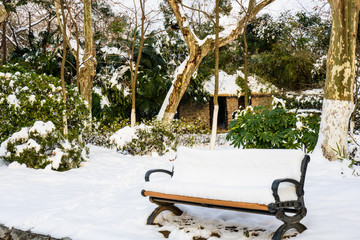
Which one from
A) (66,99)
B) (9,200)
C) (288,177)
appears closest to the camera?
(288,177)

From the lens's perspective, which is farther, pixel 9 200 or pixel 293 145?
pixel 293 145

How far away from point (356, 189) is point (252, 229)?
5.99 feet

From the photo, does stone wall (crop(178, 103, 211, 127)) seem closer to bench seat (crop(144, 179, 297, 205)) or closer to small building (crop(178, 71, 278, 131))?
small building (crop(178, 71, 278, 131))

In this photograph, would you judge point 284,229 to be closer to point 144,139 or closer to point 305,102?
point 144,139

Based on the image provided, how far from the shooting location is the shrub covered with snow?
822 cm

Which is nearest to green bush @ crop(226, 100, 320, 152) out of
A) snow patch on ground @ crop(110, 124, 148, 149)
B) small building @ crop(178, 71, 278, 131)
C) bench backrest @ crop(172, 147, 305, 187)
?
bench backrest @ crop(172, 147, 305, 187)

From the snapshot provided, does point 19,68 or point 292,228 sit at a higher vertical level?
point 19,68

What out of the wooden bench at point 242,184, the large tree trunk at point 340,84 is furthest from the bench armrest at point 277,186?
the large tree trunk at point 340,84

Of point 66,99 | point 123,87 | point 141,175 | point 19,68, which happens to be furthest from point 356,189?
point 123,87

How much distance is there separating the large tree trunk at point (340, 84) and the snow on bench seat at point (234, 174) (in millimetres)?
3361

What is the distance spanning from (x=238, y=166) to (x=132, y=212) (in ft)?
4.95

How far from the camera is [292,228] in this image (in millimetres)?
3760

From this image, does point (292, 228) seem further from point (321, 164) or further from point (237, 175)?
point (321, 164)

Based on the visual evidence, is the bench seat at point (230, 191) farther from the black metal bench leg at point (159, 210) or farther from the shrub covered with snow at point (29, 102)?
the shrub covered with snow at point (29, 102)
